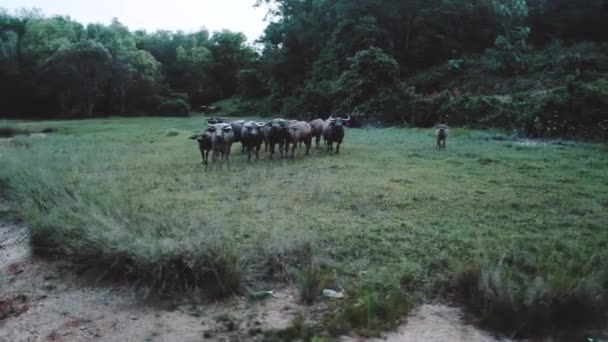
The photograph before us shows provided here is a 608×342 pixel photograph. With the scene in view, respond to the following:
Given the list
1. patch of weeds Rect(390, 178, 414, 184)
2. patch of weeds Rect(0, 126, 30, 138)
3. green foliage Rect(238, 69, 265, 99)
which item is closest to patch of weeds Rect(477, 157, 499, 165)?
patch of weeds Rect(390, 178, 414, 184)

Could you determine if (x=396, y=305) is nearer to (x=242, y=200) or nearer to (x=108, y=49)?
(x=242, y=200)

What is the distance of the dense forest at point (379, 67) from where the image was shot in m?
20.6

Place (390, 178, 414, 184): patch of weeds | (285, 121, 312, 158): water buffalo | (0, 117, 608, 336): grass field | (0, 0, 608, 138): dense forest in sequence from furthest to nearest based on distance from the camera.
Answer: (0, 0, 608, 138): dense forest < (285, 121, 312, 158): water buffalo < (390, 178, 414, 184): patch of weeds < (0, 117, 608, 336): grass field

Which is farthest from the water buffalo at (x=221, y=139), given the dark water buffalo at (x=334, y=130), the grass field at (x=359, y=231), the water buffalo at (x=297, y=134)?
the dark water buffalo at (x=334, y=130)

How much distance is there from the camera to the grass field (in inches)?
185

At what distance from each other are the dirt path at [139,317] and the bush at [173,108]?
38720 millimetres

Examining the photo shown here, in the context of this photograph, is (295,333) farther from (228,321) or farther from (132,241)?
(132,241)

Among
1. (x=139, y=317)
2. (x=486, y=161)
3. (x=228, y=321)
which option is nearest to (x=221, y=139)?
(x=486, y=161)

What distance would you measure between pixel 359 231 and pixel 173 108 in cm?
3957

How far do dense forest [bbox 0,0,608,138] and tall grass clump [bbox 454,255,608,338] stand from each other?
41.0 ft

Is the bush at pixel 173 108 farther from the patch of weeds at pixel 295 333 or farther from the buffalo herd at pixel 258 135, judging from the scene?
the patch of weeds at pixel 295 333

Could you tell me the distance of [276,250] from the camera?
18.7 feet

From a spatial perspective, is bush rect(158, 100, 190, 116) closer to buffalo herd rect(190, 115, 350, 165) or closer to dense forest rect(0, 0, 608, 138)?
dense forest rect(0, 0, 608, 138)

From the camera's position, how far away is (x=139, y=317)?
4.91 metres
